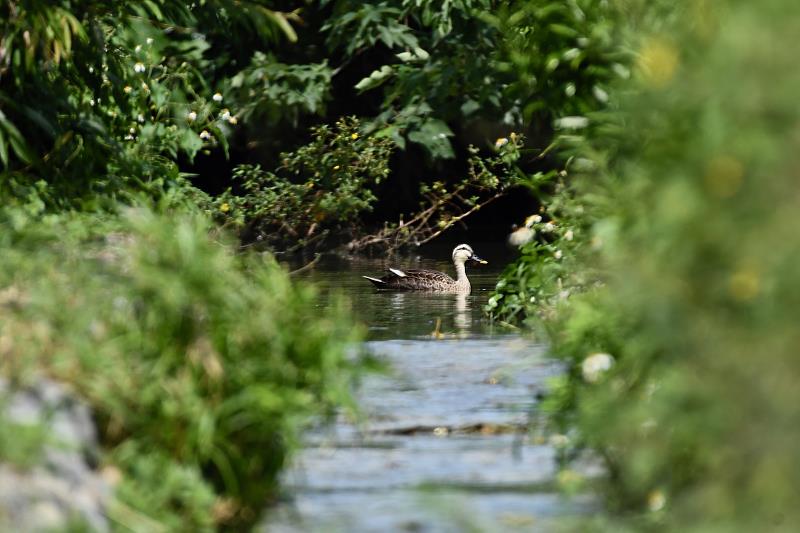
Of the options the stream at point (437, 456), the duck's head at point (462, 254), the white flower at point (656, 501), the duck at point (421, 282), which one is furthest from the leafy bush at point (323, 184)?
the white flower at point (656, 501)

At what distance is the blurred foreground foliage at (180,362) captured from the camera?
21.9 feet

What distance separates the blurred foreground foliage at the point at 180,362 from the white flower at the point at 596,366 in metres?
1.14

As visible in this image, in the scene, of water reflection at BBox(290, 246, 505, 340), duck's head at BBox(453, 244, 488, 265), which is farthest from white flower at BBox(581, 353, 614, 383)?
duck's head at BBox(453, 244, 488, 265)

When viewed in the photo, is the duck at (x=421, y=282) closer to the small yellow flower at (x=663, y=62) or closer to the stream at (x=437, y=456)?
the stream at (x=437, y=456)

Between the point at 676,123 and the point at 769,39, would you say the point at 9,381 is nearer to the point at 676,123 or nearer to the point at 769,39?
the point at 676,123

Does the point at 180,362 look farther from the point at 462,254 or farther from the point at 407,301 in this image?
the point at 462,254

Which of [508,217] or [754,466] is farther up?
[754,466]

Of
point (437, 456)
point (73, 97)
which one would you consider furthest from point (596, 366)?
point (73, 97)

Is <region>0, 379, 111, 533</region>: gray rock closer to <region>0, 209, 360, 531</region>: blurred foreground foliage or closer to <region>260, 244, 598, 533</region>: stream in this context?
<region>0, 209, 360, 531</region>: blurred foreground foliage

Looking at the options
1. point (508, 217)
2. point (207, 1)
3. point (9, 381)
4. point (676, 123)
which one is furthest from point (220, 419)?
point (508, 217)

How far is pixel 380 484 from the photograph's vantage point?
8.10 m

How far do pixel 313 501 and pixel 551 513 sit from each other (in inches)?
40.3

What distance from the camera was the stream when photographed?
7.30 m

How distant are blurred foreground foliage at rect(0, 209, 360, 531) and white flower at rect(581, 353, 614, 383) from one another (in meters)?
1.14
